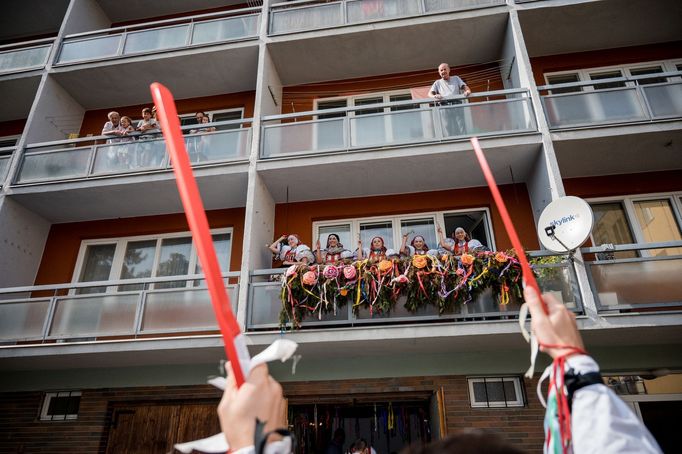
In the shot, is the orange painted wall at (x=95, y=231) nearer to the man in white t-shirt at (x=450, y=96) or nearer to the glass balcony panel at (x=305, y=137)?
→ the glass balcony panel at (x=305, y=137)

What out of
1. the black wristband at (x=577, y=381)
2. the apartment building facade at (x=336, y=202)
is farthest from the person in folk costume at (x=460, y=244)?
the black wristband at (x=577, y=381)

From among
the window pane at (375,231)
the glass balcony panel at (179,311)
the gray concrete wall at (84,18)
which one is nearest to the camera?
the glass balcony panel at (179,311)

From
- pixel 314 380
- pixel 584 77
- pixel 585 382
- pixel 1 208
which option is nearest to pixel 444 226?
pixel 314 380

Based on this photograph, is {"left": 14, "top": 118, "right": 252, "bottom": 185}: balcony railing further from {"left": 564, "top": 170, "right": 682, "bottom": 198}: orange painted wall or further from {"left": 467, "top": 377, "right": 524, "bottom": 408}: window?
{"left": 564, "top": 170, "right": 682, "bottom": 198}: orange painted wall

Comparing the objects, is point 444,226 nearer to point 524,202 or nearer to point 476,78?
point 524,202

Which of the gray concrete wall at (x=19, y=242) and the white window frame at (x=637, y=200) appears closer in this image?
the white window frame at (x=637, y=200)

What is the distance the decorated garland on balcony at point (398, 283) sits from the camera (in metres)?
7.37

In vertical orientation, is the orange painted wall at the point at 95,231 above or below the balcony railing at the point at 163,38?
below

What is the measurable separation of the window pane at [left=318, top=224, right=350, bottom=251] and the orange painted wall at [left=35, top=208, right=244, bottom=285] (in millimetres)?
1872

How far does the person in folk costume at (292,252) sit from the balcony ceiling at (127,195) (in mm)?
1654

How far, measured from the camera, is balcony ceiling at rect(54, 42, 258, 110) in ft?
36.4

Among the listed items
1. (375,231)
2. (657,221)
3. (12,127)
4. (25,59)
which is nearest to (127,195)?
(25,59)

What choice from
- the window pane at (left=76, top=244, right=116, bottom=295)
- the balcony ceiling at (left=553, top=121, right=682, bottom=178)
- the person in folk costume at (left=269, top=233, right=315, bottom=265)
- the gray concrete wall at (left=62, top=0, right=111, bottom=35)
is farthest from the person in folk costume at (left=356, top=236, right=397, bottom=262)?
the gray concrete wall at (left=62, top=0, right=111, bottom=35)

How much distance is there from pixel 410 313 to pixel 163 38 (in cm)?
931
